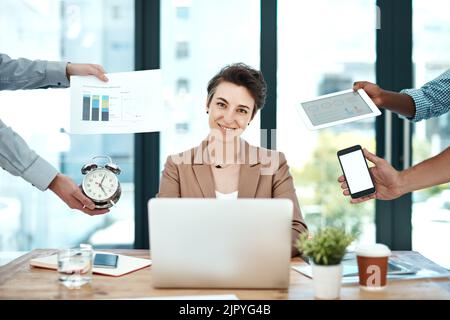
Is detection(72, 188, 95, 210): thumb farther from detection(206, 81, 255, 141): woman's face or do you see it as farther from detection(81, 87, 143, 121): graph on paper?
detection(206, 81, 255, 141): woman's face

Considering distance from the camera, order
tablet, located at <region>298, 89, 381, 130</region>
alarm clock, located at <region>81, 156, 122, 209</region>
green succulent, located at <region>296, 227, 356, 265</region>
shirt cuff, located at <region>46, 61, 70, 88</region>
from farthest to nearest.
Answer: shirt cuff, located at <region>46, 61, 70, 88</region> → alarm clock, located at <region>81, 156, 122, 209</region> → tablet, located at <region>298, 89, 381, 130</region> → green succulent, located at <region>296, 227, 356, 265</region>

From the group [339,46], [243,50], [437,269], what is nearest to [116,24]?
[243,50]

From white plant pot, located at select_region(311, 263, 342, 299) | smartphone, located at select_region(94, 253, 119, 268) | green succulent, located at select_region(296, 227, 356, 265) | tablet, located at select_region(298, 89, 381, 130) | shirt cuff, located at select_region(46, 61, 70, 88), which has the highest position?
shirt cuff, located at select_region(46, 61, 70, 88)

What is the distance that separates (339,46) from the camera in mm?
3443

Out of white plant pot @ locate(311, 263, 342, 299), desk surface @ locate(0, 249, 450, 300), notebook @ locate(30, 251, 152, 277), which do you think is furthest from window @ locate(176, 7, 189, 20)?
white plant pot @ locate(311, 263, 342, 299)

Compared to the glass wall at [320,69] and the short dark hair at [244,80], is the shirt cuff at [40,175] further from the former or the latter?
the glass wall at [320,69]

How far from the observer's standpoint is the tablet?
182 cm

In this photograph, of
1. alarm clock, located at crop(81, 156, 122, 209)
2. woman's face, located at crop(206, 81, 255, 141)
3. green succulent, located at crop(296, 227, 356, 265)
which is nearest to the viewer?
green succulent, located at crop(296, 227, 356, 265)

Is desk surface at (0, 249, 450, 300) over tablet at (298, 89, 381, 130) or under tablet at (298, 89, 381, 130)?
under

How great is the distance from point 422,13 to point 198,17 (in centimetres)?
136

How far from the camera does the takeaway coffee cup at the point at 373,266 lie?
4.83ft

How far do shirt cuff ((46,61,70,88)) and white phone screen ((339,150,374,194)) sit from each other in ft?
3.95

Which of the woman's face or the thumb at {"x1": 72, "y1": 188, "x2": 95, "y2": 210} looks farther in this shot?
the woman's face

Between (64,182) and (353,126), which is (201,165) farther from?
(353,126)
